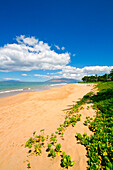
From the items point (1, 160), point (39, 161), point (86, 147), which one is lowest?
point (1, 160)

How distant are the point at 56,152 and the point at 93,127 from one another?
9.08 feet

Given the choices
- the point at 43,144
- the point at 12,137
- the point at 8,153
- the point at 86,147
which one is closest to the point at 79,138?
the point at 86,147

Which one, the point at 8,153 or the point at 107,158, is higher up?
the point at 107,158

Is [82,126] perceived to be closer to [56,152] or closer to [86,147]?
[86,147]

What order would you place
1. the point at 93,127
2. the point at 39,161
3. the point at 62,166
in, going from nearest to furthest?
the point at 62,166 → the point at 39,161 → the point at 93,127

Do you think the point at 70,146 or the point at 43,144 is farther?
the point at 43,144

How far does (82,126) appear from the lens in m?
5.32

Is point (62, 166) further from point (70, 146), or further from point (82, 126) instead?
point (82, 126)

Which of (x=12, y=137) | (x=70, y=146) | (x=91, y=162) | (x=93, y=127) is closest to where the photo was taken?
(x=91, y=162)

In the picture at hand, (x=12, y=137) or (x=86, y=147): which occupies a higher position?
(x=86, y=147)

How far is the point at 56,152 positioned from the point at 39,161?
0.83 meters

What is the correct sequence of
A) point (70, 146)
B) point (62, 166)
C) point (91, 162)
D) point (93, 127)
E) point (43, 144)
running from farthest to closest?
point (93, 127) < point (43, 144) < point (70, 146) < point (62, 166) < point (91, 162)

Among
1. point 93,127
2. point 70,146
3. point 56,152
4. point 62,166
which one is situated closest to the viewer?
point 62,166

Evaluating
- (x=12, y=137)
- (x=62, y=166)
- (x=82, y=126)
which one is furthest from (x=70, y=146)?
(x=12, y=137)
